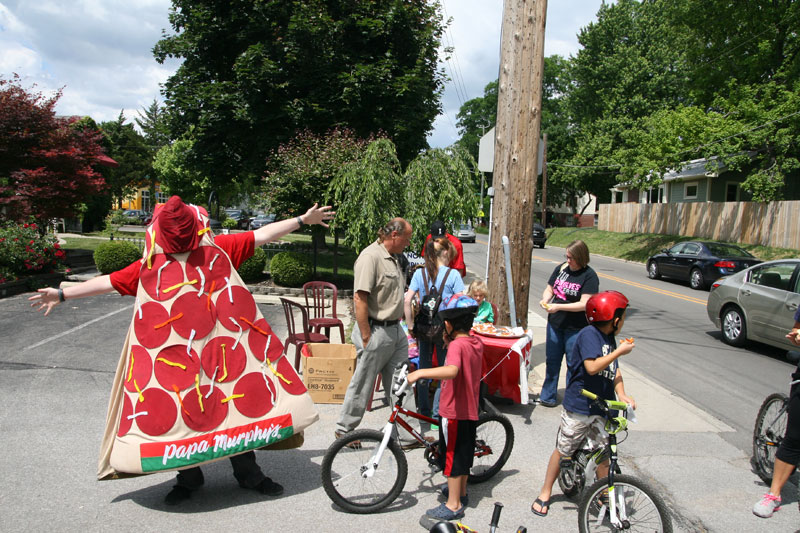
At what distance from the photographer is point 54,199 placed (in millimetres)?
15227

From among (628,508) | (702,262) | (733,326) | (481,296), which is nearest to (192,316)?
(628,508)

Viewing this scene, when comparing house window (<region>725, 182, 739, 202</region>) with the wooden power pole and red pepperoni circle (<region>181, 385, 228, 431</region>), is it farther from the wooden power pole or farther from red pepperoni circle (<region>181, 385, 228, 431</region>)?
red pepperoni circle (<region>181, 385, 228, 431</region>)

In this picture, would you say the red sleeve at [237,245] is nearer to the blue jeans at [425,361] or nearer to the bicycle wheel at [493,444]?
the blue jeans at [425,361]

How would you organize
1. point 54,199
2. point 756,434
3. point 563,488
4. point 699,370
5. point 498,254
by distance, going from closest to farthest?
point 563,488 → point 756,434 → point 498,254 → point 699,370 → point 54,199

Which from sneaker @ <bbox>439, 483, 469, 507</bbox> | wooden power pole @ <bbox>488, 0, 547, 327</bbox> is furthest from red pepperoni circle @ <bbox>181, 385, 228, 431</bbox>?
wooden power pole @ <bbox>488, 0, 547, 327</bbox>

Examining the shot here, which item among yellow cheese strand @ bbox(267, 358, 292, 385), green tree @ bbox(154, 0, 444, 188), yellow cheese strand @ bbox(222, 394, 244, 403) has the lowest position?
yellow cheese strand @ bbox(222, 394, 244, 403)

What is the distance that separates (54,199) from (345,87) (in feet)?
28.0

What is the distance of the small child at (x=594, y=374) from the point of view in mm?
3549

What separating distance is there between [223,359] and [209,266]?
65cm

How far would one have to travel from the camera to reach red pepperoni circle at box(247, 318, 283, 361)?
4.02m

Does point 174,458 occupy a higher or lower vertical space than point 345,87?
lower

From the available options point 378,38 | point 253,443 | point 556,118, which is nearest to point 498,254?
point 253,443

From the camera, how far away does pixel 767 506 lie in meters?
3.94

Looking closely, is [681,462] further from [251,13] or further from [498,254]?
[251,13]
